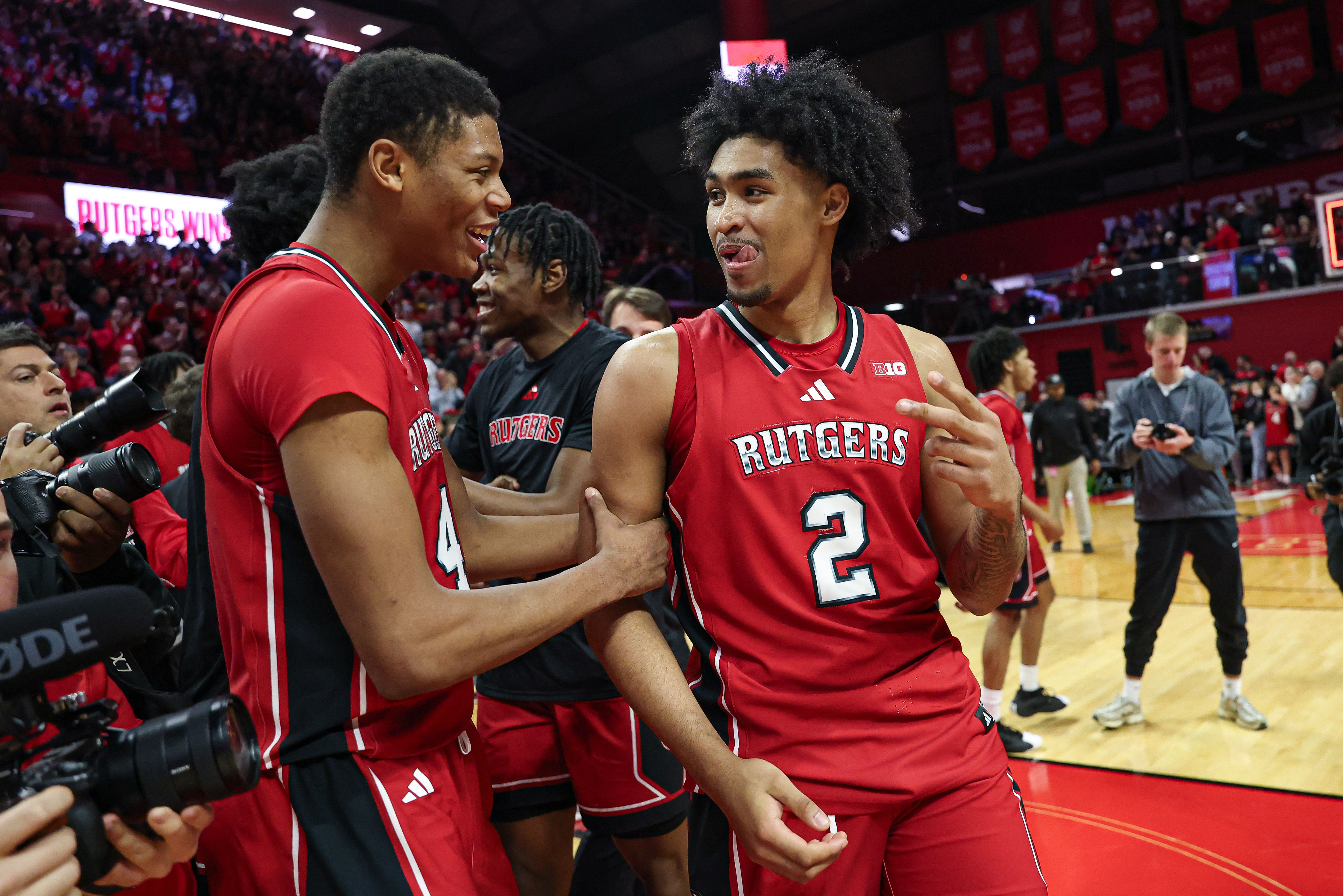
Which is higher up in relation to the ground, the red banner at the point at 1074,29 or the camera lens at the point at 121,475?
the red banner at the point at 1074,29

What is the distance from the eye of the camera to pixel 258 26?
61.9 feet

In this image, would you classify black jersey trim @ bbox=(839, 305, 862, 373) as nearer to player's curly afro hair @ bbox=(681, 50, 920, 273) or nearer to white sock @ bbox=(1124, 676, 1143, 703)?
player's curly afro hair @ bbox=(681, 50, 920, 273)

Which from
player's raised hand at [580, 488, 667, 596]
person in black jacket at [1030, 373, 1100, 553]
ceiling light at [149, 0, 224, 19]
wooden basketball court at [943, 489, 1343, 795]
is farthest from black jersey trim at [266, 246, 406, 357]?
ceiling light at [149, 0, 224, 19]

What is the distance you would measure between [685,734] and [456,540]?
0.57 m

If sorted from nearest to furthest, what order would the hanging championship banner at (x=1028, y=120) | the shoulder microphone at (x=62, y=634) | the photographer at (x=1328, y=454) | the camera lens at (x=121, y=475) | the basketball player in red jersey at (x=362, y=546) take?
the shoulder microphone at (x=62, y=634) < the basketball player in red jersey at (x=362, y=546) < the camera lens at (x=121, y=475) < the photographer at (x=1328, y=454) < the hanging championship banner at (x=1028, y=120)

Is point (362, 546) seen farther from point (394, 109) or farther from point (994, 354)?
point (994, 354)

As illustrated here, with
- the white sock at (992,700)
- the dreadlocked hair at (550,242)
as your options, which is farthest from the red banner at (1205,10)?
the dreadlocked hair at (550,242)

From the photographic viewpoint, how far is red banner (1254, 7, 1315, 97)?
18250 mm

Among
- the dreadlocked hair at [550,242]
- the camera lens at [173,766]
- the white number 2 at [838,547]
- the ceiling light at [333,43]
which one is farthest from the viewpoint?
the ceiling light at [333,43]

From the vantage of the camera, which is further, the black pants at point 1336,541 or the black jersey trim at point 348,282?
the black pants at point 1336,541

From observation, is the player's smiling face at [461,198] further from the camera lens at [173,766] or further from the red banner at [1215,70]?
the red banner at [1215,70]

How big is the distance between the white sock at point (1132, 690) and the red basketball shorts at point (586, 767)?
3338 mm

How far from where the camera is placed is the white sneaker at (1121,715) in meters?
5.15

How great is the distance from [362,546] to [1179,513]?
4.79 metres
